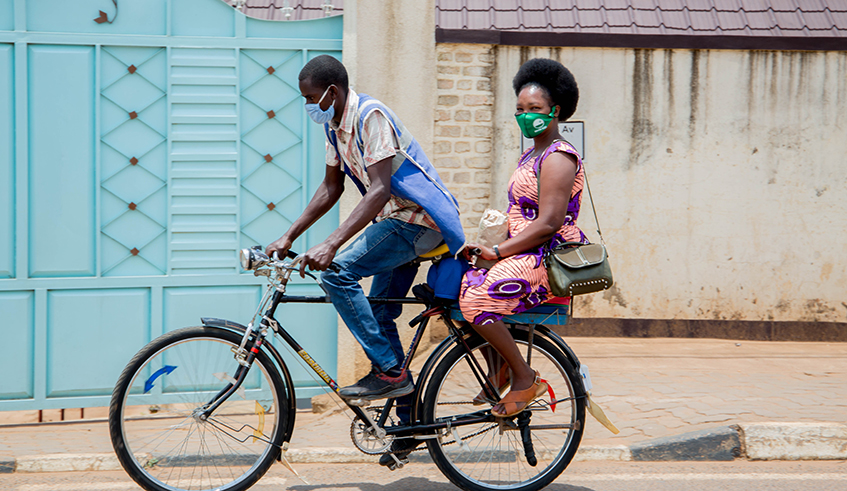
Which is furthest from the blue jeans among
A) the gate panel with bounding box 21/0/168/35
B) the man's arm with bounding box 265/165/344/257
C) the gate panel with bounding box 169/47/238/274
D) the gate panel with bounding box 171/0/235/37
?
the gate panel with bounding box 21/0/168/35

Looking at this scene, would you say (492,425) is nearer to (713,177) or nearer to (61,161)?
(61,161)

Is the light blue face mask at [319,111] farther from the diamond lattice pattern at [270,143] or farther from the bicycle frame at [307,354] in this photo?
the diamond lattice pattern at [270,143]

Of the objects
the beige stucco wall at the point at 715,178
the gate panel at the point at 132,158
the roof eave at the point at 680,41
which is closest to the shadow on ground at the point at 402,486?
the gate panel at the point at 132,158

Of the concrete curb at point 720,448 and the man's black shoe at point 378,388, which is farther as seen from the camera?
the concrete curb at point 720,448

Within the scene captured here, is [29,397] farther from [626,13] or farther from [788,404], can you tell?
[626,13]

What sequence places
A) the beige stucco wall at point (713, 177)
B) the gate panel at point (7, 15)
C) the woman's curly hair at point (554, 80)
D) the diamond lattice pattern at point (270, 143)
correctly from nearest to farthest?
1. the woman's curly hair at point (554, 80)
2. the gate panel at point (7, 15)
3. the diamond lattice pattern at point (270, 143)
4. the beige stucco wall at point (713, 177)

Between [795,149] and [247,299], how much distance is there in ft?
18.3

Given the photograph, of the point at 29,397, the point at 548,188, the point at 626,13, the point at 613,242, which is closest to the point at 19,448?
the point at 29,397

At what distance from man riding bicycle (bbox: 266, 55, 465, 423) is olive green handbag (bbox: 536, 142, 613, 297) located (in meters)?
0.42

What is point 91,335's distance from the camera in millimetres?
5012

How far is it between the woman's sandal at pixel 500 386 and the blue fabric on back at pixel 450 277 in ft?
1.48

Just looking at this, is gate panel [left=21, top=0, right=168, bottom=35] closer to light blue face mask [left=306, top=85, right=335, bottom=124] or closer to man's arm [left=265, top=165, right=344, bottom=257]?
man's arm [left=265, top=165, right=344, bottom=257]

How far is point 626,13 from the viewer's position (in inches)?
296

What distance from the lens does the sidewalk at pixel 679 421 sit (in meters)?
4.20
